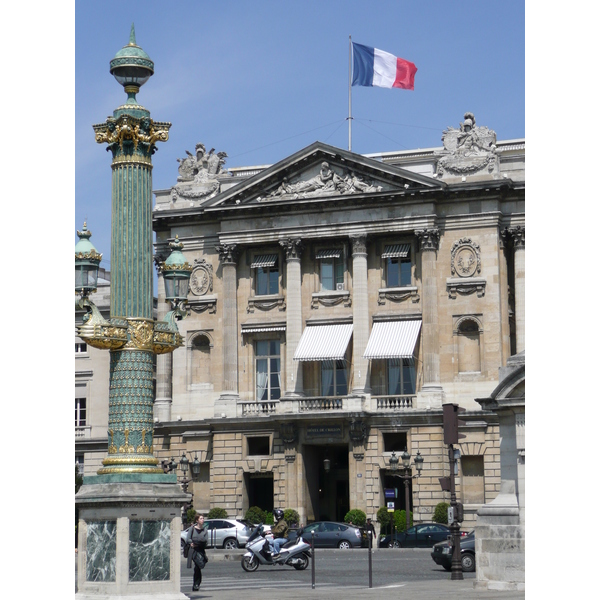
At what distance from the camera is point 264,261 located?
62.1 meters

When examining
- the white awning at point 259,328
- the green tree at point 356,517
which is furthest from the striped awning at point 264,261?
the green tree at point 356,517

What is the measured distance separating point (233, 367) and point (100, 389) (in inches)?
458

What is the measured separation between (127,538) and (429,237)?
136 feet

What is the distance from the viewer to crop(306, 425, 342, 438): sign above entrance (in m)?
58.6

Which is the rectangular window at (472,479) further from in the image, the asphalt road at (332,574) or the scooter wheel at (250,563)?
the scooter wheel at (250,563)

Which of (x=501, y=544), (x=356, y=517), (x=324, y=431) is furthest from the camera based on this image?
(x=324, y=431)

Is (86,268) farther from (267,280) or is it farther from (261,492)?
(261,492)

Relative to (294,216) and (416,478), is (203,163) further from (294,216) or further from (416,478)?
(416,478)

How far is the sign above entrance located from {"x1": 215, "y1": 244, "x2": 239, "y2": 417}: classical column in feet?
12.9

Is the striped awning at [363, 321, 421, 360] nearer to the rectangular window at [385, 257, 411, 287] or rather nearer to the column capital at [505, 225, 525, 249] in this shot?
the rectangular window at [385, 257, 411, 287]

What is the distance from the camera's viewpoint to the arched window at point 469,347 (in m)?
57.7

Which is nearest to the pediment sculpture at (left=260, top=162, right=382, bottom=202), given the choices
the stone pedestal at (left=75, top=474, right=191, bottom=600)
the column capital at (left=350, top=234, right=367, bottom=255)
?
the column capital at (left=350, top=234, right=367, bottom=255)

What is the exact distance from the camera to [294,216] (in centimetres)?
6122

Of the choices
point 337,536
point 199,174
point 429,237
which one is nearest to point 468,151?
point 429,237
